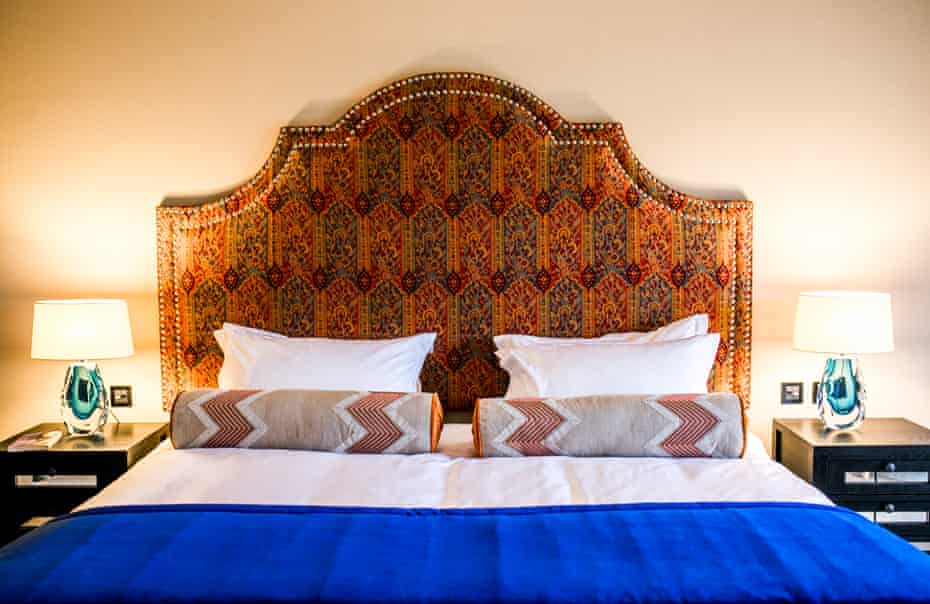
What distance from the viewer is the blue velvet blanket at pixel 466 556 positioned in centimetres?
127

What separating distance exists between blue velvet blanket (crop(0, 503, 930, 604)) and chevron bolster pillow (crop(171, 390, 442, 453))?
0.52 metres

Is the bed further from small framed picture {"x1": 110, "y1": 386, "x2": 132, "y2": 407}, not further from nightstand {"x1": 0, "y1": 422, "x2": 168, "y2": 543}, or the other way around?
nightstand {"x1": 0, "y1": 422, "x2": 168, "y2": 543}

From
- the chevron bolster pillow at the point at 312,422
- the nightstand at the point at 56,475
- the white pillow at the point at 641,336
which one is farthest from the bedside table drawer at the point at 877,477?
the nightstand at the point at 56,475

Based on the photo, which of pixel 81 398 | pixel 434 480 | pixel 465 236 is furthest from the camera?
pixel 465 236

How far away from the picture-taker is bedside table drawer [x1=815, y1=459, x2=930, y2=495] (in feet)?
7.73

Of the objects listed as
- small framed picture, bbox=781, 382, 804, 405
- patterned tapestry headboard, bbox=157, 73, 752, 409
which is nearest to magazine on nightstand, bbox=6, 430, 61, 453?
patterned tapestry headboard, bbox=157, 73, 752, 409

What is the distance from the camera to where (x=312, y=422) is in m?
A: 2.15

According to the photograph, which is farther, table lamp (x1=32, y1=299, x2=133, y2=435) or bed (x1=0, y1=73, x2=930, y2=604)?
bed (x1=0, y1=73, x2=930, y2=604)

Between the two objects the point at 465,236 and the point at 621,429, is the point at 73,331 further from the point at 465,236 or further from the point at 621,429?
the point at 621,429

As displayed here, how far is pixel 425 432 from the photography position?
7.02 ft

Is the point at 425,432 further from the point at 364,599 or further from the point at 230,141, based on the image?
the point at 230,141

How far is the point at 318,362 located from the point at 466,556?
1.26 metres

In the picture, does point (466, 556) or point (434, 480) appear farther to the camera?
point (434, 480)

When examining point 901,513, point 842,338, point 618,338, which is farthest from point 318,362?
point 901,513
